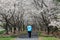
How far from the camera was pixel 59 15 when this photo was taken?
971 inches

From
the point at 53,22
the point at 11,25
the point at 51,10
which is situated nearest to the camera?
the point at 53,22

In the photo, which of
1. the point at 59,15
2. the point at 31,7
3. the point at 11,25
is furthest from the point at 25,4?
the point at 59,15

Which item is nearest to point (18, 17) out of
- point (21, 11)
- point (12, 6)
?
point (21, 11)

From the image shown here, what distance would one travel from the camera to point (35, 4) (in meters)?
27.5

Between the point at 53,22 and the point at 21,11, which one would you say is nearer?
the point at 53,22

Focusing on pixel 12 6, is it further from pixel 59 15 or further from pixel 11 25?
pixel 59 15

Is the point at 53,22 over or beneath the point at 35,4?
beneath

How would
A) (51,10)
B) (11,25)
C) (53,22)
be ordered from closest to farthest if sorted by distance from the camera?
(53,22)
(51,10)
(11,25)

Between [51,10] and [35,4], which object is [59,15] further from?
[35,4]

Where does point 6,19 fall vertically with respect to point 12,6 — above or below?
below

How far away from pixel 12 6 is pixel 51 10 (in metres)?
4.97

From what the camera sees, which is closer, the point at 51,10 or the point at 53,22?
the point at 53,22

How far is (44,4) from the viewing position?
26.5 meters

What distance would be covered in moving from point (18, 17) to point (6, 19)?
3538 millimetres
